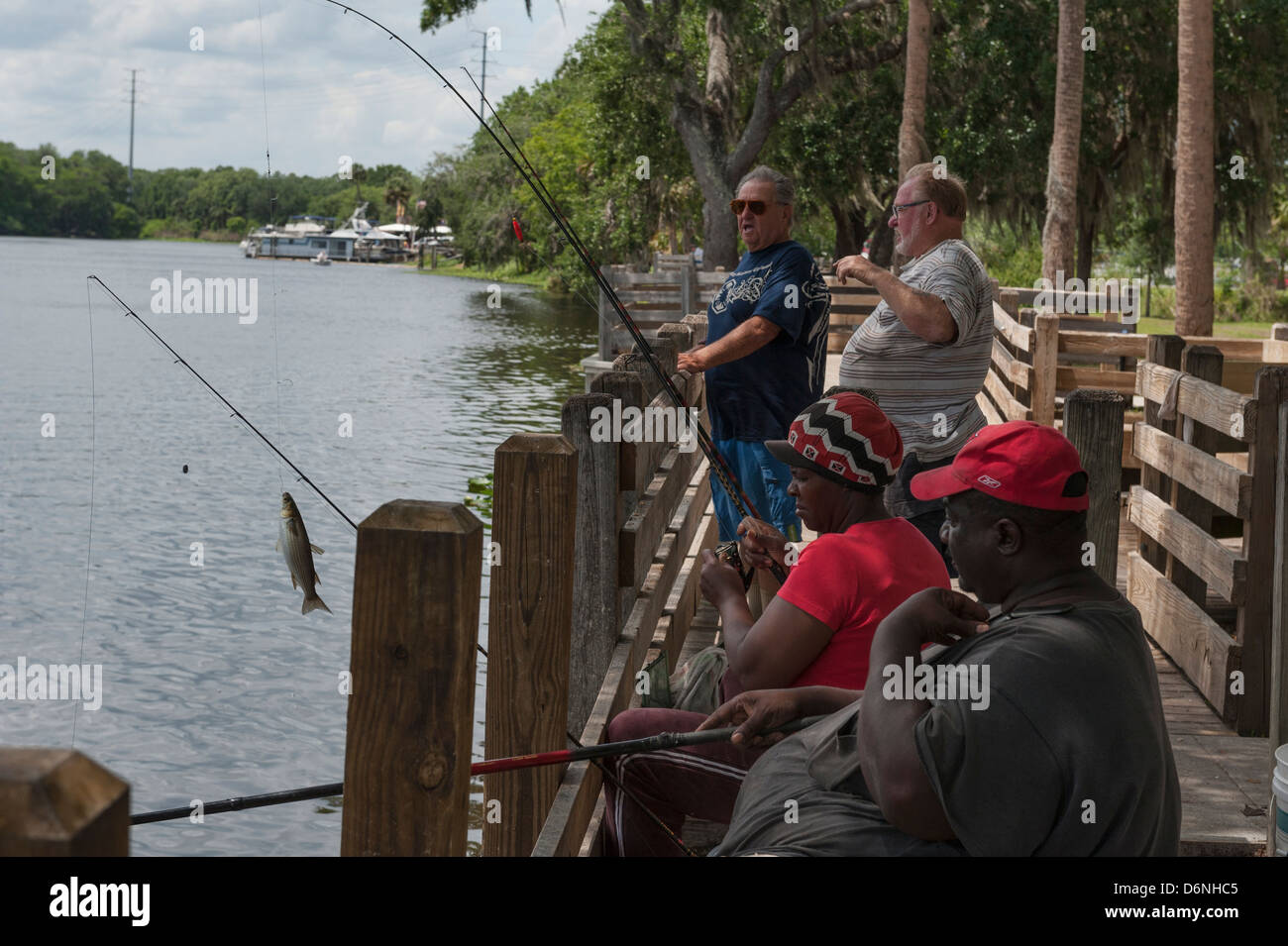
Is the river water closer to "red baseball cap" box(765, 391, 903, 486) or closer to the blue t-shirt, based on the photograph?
the blue t-shirt

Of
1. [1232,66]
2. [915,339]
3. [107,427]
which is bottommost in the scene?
[107,427]

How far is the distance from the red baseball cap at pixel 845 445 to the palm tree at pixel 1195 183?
1230cm

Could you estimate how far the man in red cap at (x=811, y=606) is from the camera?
3381 millimetres

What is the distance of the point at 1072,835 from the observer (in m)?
2.42

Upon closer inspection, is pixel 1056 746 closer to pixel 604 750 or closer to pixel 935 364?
pixel 604 750

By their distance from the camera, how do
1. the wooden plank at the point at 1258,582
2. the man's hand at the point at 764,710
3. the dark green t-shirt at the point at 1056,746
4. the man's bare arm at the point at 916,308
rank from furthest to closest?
the wooden plank at the point at 1258,582 → the man's bare arm at the point at 916,308 → the man's hand at the point at 764,710 → the dark green t-shirt at the point at 1056,746

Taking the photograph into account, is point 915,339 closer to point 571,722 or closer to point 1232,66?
point 571,722

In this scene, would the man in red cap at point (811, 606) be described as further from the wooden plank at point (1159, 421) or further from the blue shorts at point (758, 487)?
the wooden plank at point (1159, 421)

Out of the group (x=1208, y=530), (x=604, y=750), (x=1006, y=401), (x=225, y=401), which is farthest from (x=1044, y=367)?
(x=604, y=750)

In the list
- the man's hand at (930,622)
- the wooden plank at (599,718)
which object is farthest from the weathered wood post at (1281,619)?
the wooden plank at (599,718)

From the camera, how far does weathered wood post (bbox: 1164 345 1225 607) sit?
19.4ft

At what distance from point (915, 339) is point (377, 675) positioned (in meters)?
3.50

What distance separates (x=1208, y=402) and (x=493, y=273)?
91.8 meters
